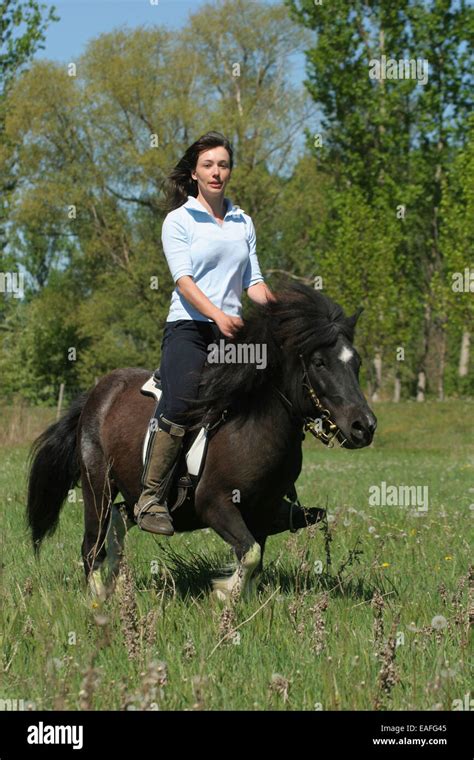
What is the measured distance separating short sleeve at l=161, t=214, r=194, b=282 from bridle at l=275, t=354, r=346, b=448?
2.96 feet

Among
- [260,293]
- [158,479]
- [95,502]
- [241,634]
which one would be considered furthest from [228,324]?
[95,502]

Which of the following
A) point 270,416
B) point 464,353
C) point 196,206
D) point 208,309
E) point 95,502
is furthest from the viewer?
point 464,353

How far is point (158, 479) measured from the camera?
6.03 m

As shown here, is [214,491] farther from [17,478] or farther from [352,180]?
[352,180]

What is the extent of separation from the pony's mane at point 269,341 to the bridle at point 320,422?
0.17 metres

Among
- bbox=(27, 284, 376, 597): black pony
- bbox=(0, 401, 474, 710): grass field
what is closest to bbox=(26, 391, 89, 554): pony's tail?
bbox=(0, 401, 474, 710): grass field

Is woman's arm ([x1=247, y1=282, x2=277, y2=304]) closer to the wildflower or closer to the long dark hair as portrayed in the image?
the long dark hair

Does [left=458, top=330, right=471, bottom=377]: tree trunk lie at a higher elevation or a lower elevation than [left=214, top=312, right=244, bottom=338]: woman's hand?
lower

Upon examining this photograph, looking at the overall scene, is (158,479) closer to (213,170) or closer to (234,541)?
(234,541)

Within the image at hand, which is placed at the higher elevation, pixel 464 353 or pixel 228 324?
pixel 228 324

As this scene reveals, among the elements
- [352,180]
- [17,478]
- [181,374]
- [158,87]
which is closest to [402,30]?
[352,180]

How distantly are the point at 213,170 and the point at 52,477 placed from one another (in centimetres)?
286

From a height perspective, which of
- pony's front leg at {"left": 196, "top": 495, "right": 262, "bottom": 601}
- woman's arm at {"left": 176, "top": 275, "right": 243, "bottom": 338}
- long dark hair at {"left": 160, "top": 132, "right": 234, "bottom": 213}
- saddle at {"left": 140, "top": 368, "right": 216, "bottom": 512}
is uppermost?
long dark hair at {"left": 160, "top": 132, "right": 234, "bottom": 213}

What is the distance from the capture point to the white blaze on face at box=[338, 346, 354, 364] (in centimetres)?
557
